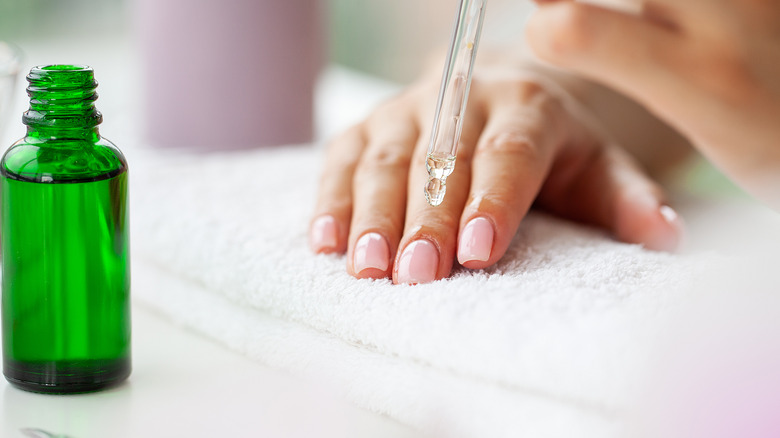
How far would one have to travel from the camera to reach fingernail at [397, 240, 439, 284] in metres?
0.45

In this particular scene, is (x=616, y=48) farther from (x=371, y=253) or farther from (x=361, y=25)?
(x=361, y=25)

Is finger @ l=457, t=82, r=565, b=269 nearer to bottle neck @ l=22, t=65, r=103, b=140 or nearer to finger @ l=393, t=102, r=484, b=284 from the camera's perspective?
finger @ l=393, t=102, r=484, b=284

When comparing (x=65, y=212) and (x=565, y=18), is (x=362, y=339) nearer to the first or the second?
(x=65, y=212)

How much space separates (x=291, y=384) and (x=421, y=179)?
165 mm

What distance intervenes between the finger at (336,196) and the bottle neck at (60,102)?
0.17 meters

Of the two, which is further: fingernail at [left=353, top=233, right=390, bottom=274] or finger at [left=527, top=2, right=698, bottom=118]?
finger at [left=527, top=2, right=698, bottom=118]

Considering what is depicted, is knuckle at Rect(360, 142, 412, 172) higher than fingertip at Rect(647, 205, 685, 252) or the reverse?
higher

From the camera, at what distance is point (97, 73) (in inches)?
47.4

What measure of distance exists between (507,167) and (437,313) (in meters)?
0.16

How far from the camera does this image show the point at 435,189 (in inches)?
18.3

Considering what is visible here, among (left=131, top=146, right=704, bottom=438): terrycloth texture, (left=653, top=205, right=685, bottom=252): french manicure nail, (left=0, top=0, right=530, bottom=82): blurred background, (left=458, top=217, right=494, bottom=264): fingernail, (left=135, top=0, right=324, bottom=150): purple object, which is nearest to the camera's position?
(left=131, top=146, right=704, bottom=438): terrycloth texture

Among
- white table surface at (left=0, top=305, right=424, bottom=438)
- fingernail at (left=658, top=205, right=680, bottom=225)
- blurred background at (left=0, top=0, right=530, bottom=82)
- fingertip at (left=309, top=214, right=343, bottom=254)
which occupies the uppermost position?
fingernail at (left=658, top=205, right=680, bottom=225)

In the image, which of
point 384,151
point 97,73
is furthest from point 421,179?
point 97,73

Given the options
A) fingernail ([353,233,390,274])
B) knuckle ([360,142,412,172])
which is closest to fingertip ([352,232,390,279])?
fingernail ([353,233,390,274])
